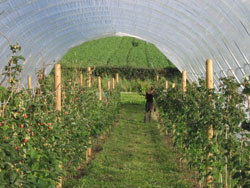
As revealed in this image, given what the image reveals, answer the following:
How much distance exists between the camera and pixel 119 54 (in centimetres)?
4122

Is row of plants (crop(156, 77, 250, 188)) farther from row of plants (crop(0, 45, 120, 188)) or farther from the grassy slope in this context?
the grassy slope

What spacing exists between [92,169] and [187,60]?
6.83 meters

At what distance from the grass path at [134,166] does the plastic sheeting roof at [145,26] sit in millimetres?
2293

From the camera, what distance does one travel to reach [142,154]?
7887 mm

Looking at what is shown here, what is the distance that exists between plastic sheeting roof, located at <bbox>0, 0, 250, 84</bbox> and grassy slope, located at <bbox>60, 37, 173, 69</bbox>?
21.8 metres

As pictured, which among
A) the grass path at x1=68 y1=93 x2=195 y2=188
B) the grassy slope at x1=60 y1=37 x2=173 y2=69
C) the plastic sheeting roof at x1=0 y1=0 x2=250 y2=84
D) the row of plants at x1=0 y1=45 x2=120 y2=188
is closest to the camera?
the row of plants at x1=0 y1=45 x2=120 y2=188

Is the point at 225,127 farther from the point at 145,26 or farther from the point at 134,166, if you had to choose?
the point at 145,26

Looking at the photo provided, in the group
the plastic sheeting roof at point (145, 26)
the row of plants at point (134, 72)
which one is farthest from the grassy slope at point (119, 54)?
the plastic sheeting roof at point (145, 26)

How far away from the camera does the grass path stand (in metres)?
5.68

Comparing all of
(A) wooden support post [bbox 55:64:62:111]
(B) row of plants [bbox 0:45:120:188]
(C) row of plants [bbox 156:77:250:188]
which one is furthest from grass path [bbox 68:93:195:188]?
(A) wooden support post [bbox 55:64:62:111]

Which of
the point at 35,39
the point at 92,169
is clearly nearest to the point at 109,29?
the point at 35,39

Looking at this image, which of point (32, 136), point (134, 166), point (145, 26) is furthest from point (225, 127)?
point (145, 26)

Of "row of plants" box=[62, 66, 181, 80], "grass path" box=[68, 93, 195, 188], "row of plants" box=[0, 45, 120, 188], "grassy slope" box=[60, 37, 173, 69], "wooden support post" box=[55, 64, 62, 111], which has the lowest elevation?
"grass path" box=[68, 93, 195, 188]

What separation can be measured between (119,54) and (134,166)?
3495 centimetres
